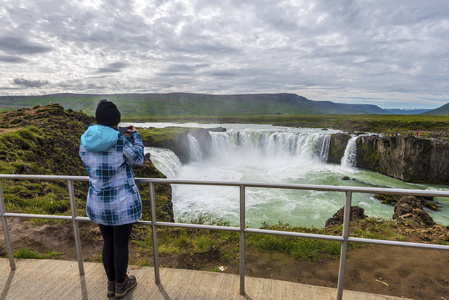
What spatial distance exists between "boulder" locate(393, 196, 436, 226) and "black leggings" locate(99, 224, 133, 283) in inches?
444

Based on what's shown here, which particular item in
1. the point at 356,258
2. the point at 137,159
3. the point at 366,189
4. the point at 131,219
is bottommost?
the point at 356,258

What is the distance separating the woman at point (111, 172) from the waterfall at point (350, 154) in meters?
35.7

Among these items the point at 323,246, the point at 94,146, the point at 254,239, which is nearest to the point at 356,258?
the point at 323,246

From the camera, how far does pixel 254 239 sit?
6.34m

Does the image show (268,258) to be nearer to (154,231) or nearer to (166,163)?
(154,231)

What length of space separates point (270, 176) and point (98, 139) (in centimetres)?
2780

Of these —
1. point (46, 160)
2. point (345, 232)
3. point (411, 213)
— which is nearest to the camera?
point (345, 232)

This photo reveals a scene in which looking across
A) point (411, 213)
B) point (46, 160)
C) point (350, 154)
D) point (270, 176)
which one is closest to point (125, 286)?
point (411, 213)

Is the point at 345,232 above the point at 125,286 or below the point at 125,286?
above

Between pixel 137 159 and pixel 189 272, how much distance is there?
209 cm

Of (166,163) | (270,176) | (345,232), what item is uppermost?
(345,232)

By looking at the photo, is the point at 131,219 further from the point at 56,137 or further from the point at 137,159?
the point at 56,137

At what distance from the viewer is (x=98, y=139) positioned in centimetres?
268

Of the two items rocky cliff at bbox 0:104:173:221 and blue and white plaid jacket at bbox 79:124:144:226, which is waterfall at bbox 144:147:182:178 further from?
blue and white plaid jacket at bbox 79:124:144:226
